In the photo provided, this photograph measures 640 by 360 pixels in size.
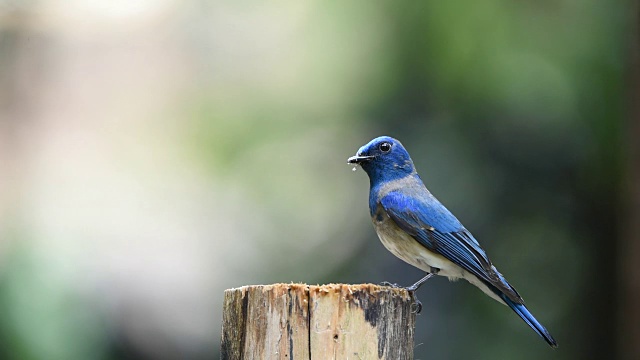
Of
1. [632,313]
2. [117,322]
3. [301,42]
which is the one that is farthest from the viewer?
[301,42]

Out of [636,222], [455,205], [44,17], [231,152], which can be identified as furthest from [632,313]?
[44,17]

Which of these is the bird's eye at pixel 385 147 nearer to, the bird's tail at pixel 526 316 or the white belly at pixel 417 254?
the white belly at pixel 417 254

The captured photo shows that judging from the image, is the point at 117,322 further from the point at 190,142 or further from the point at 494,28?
the point at 494,28

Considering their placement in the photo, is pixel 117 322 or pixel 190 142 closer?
pixel 117 322

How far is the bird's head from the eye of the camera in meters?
5.54

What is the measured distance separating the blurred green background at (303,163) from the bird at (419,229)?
2.94 metres

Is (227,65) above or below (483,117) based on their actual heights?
above

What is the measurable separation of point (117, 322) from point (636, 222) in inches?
189

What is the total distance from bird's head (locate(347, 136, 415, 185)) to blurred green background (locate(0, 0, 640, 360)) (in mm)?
2908

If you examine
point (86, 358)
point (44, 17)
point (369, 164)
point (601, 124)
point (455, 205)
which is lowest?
point (86, 358)

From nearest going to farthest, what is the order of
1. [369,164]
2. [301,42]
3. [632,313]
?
[369,164], [632,313], [301,42]

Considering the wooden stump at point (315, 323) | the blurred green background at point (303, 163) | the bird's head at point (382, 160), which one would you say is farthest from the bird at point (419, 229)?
the blurred green background at point (303, 163)

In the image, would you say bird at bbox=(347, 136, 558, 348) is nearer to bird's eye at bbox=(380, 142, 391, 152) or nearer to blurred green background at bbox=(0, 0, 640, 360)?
bird's eye at bbox=(380, 142, 391, 152)

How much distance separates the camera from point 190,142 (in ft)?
30.5
